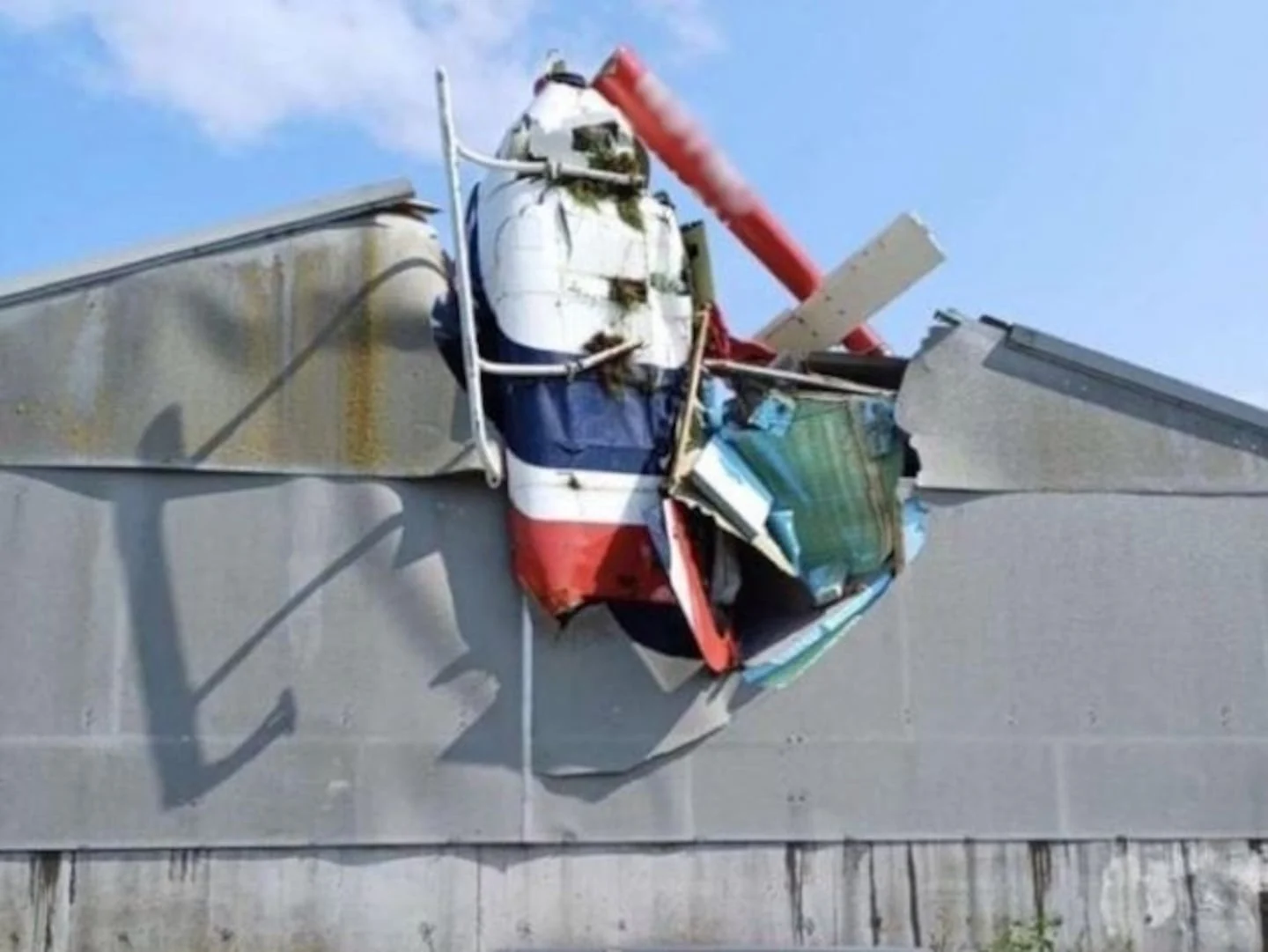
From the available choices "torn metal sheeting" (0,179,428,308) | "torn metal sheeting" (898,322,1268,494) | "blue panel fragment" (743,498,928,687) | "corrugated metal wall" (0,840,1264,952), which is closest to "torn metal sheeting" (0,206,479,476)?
"torn metal sheeting" (0,179,428,308)

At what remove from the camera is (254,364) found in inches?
233

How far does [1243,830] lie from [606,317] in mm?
3563

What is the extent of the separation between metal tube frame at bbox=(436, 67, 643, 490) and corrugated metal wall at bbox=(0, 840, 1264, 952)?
64.2 inches

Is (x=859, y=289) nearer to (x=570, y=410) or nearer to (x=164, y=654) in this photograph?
(x=570, y=410)

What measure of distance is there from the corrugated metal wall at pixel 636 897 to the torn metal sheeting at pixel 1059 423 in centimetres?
162

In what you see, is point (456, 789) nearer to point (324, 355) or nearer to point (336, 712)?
point (336, 712)

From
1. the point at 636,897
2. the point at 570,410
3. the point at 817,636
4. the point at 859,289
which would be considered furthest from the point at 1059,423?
the point at 636,897

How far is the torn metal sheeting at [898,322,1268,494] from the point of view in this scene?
6508mm

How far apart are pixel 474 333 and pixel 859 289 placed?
196 cm

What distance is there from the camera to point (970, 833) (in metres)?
6.12

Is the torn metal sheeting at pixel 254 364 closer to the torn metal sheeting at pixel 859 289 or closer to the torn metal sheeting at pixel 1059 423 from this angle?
the torn metal sheeting at pixel 859 289

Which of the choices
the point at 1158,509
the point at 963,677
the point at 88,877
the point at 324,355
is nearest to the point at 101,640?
the point at 88,877

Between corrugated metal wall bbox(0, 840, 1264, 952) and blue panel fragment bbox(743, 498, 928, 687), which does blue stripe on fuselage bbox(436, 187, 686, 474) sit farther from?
corrugated metal wall bbox(0, 840, 1264, 952)

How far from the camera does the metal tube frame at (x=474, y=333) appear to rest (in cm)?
575
